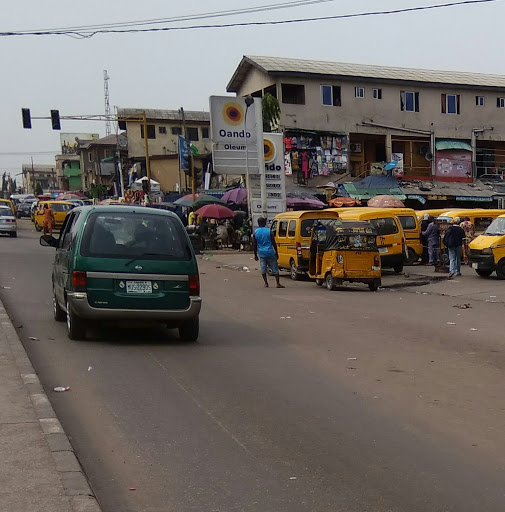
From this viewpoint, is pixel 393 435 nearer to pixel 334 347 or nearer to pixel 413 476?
pixel 413 476

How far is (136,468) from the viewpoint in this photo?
17.7 ft

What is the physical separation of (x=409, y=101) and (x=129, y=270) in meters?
41.9

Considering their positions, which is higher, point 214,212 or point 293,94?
point 293,94

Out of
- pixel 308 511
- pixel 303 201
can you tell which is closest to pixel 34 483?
pixel 308 511

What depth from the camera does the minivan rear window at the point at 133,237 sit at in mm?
10180

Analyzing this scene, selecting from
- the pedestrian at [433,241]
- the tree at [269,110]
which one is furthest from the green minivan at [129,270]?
the tree at [269,110]

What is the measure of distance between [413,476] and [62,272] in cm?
725

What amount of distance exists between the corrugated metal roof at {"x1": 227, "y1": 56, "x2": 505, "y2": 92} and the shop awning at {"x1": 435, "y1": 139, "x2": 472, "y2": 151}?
12.2 ft

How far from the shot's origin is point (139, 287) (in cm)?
1016

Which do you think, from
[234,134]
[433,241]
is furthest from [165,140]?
[433,241]

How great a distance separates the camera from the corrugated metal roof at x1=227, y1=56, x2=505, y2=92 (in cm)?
4559

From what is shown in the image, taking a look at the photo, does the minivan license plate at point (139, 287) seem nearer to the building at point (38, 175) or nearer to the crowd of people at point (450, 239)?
the crowd of people at point (450, 239)

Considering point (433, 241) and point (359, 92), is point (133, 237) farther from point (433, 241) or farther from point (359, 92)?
point (359, 92)

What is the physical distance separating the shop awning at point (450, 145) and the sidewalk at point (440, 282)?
82.6ft
